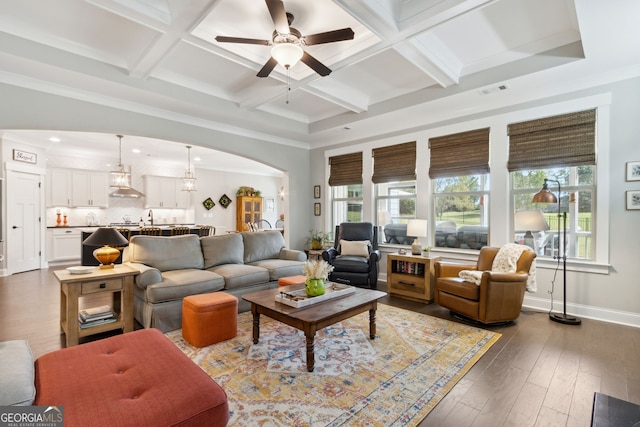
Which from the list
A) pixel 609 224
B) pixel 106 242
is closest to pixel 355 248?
pixel 609 224

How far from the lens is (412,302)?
4.33 meters

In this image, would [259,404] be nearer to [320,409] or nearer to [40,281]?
[320,409]

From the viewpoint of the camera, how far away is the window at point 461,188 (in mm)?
4484

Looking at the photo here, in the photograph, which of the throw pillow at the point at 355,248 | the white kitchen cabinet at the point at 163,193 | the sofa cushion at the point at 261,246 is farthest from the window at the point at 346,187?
the white kitchen cabinet at the point at 163,193

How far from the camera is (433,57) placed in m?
3.36

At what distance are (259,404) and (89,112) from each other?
13.1 feet

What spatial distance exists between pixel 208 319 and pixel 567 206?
4.48 meters

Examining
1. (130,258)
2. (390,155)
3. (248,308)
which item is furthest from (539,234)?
(130,258)

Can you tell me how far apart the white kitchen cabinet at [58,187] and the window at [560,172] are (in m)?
9.68

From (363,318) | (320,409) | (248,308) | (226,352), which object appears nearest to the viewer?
(320,409)

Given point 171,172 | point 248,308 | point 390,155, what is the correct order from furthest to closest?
point 171,172 → point 390,155 → point 248,308

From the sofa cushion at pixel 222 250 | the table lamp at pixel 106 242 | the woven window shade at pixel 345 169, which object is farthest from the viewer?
the woven window shade at pixel 345 169

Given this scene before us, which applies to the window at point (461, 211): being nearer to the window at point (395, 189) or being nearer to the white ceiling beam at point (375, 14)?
the window at point (395, 189)

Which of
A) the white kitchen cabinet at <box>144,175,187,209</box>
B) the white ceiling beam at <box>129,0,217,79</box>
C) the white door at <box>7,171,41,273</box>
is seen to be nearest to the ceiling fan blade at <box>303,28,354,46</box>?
the white ceiling beam at <box>129,0,217,79</box>
